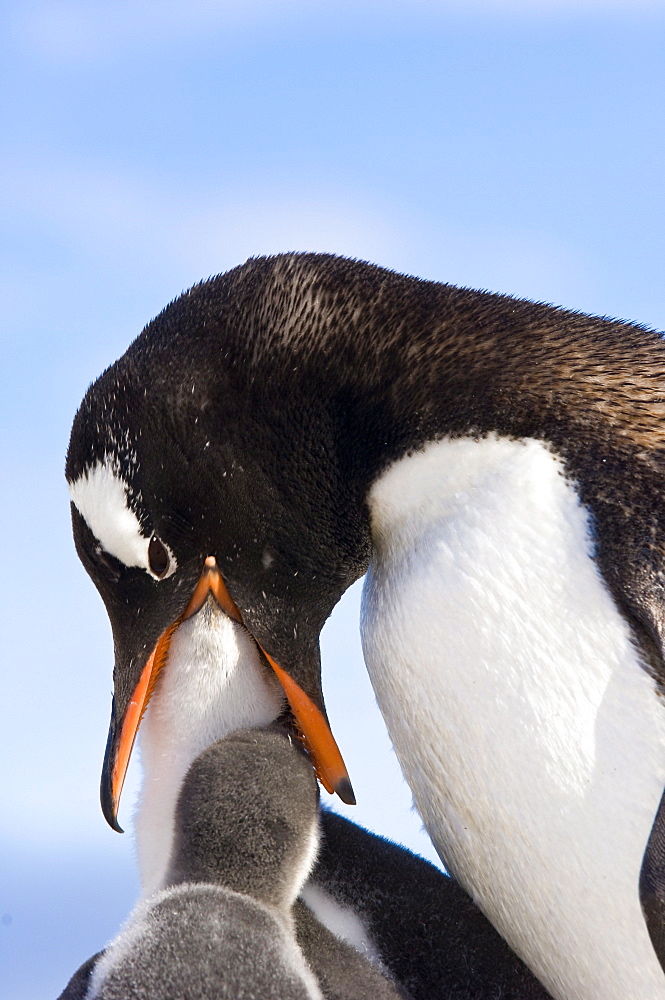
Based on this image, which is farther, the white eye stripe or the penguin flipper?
the white eye stripe

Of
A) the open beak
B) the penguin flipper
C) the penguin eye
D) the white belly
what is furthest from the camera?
the penguin eye

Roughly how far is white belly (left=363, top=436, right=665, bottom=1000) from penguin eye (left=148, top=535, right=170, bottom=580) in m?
0.50

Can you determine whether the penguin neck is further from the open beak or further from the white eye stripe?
the white eye stripe

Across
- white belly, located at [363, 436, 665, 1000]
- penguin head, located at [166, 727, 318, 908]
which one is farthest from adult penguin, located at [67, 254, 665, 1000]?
penguin head, located at [166, 727, 318, 908]

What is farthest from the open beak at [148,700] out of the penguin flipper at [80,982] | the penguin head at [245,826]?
the penguin flipper at [80,982]

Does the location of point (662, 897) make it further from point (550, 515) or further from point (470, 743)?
point (550, 515)

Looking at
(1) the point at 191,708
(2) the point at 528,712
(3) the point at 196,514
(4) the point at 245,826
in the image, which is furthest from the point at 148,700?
(2) the point at 528,712

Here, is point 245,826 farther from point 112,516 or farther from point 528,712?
point 112,516

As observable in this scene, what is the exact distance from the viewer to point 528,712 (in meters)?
2.70

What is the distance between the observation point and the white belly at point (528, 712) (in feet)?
8.73

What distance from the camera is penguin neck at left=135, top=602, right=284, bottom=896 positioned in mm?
2816

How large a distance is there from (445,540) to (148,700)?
29.0 inches

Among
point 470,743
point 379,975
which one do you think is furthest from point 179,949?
point 470,743

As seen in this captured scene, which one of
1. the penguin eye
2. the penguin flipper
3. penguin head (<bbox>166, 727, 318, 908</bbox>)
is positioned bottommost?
the penguin flipper
